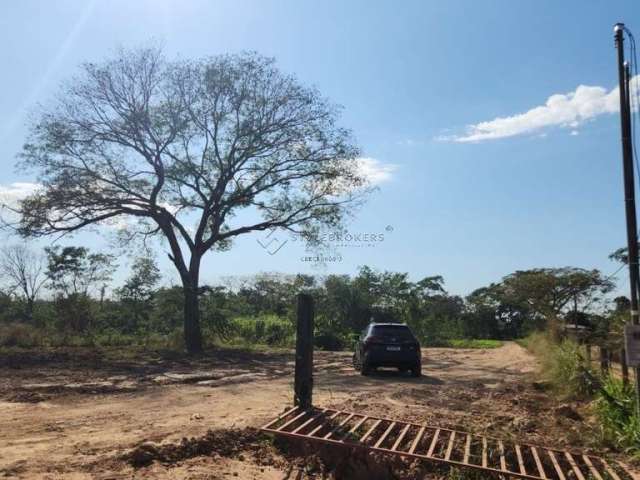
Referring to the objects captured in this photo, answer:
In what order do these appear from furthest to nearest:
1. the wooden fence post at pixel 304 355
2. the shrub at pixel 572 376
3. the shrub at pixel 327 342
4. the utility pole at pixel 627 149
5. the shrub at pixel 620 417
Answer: the shrub at pixel 327 342
the shrub at pixel 572 376
the wooden fence post at pixel 304 355
the utility pole at pixel 627 149
the shrub at pixel 620 417

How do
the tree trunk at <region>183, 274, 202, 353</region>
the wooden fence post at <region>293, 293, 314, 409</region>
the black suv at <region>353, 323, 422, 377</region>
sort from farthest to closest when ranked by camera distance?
the tree trunk at <region>183, 274, 202, 353</region> → the black suv at <region>353, 323, 422, 377</region> → the wooden fence post at <region>293, 293, 314, 409</region>

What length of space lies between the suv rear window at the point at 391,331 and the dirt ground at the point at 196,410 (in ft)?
4.00

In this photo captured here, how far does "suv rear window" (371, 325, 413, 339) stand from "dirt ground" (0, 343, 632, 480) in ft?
4.00

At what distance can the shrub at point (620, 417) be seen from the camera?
720 cm

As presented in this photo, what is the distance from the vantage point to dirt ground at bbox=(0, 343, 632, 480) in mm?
6527

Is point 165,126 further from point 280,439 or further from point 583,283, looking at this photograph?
point 583,283

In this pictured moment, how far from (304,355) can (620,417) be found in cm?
458

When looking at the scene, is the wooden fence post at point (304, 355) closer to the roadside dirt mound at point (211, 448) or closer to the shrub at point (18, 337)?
the roadside dirt mound at point (211, 448)

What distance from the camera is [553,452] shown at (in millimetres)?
6945

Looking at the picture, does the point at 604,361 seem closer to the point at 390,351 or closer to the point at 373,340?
the point at 390,351

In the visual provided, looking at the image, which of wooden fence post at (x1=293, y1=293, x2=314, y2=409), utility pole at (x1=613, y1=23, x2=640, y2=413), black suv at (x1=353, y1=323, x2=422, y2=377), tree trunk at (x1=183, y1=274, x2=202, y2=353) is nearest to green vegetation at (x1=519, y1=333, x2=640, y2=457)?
utility pole at (x1=613, y1=23, x2=640, y2=413)

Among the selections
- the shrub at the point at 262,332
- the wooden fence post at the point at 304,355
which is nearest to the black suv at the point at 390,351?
the wooden fence post at the point at 304,355

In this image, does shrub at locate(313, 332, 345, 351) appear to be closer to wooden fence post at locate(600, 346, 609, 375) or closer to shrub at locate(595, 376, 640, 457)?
wooden fence post at locate(600, 346, 609, 375)

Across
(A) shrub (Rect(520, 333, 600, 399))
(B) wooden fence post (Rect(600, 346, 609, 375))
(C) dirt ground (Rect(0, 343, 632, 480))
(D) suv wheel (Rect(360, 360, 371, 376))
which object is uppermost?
(B) wooden fence post (Rect(600, 346, 609, 375))
